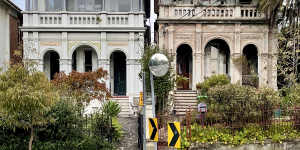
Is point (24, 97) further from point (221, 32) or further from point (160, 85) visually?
point (221, 32)

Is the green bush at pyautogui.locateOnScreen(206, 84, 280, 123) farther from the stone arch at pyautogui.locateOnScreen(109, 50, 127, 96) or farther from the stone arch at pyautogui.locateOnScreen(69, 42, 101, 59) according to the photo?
the stone arch at pyautogui.locateOnScreen(69, 42, 101, 59)

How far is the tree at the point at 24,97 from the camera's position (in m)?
6.74

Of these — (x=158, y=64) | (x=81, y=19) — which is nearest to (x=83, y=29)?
(x=81, y=19)

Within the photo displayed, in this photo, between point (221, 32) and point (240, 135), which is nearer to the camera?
point (240, 135)

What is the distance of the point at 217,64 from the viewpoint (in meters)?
16.9

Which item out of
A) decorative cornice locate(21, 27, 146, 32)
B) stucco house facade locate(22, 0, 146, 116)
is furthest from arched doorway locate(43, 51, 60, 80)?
decorative cornice locate(21, 27, 146, 32)

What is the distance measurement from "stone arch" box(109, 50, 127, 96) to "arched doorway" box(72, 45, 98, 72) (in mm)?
1188

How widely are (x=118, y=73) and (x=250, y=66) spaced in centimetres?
959

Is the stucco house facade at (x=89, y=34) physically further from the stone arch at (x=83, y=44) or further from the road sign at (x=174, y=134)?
the road sign at (x=174, y=134)

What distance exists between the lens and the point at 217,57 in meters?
16.9

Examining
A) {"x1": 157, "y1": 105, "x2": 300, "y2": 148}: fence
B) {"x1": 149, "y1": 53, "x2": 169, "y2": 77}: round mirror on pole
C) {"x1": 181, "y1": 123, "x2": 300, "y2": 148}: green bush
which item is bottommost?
{"x1": 181, "y1": 123, "x2": 300, "y2": 148}: green bush

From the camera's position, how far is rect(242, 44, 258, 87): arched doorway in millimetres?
15656

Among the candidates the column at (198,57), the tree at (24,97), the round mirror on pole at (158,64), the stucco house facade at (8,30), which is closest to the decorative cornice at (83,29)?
the stucco house facade at (8,30)

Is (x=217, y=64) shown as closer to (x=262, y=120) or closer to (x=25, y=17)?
(x=262, y=120)
